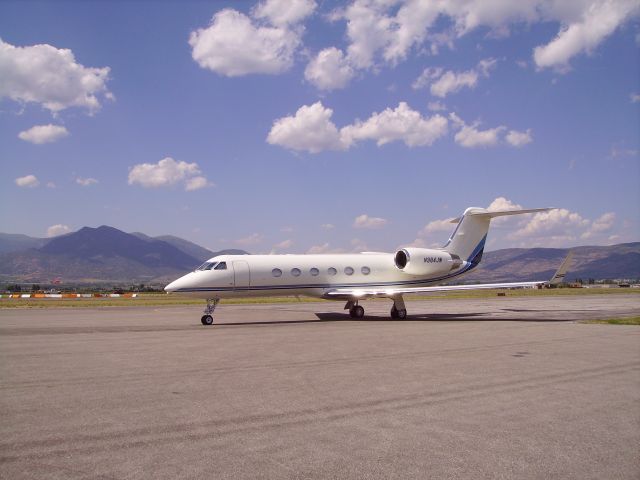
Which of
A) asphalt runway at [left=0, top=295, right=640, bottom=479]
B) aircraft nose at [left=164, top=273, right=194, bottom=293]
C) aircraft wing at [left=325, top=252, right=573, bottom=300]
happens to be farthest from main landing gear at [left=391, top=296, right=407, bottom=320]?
asphalt runway at [left=0, top=295, right=640, bottom=479]

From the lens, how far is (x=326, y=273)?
26.1 metres

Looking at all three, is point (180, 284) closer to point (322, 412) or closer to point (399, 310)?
point (399, 310)

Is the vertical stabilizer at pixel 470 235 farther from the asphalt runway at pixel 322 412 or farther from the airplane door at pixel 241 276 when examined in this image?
the asphalt runway at pixel 322 412

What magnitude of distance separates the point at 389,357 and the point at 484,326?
30.5 ft

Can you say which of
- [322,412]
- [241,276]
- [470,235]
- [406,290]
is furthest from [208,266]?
[322,412]

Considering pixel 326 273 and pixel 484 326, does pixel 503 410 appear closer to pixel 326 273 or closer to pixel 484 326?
pixel 484 326

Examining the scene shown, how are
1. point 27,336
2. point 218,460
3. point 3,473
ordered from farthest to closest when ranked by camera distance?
point 27,336
point 218,460
point 3,473

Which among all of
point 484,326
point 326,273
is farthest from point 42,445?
point 326,273

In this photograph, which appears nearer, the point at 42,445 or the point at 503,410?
the point at 42,445

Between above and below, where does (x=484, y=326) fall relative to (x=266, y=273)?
below

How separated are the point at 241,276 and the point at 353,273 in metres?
6.03

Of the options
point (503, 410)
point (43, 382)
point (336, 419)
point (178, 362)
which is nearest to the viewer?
point (336, 419)

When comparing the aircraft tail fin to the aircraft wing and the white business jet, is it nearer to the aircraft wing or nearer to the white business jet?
the white business jet

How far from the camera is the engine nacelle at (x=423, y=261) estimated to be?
27.5m
